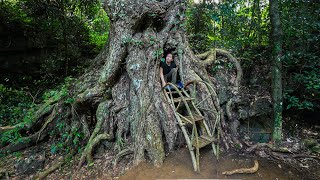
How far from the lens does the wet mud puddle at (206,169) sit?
3922 mm

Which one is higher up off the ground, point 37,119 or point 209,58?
point 209,58

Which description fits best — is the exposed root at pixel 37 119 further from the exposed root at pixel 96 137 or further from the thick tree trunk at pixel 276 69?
the thick tree trunk at pixel 276 69

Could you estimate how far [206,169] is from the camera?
407 cm

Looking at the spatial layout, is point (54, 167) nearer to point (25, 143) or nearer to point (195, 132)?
point (25, 143)

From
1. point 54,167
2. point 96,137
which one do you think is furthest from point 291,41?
point 54,167

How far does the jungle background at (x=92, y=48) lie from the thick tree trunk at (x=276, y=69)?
2.17ft

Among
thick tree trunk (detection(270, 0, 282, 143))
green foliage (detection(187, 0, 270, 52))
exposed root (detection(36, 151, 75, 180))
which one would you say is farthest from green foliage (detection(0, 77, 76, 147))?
thick tree trunk (detection(270, 0, 282, 143))

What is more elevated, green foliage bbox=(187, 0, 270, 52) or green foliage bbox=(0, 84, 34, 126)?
green foliage bbox=(187, 0, 270, 52)

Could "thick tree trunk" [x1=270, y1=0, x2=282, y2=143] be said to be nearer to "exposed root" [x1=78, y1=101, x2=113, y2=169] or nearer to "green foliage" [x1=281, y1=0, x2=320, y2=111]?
"green foliage" [x1=281, y1=0, x2=320, y2=111]

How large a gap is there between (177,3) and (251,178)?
4865 mm

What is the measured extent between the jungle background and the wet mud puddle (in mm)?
1681

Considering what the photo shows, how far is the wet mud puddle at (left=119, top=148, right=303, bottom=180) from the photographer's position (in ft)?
12.9

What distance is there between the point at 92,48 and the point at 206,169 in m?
7.63

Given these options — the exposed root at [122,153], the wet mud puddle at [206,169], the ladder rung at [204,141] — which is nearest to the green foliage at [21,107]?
the exposed root at [122,153]
